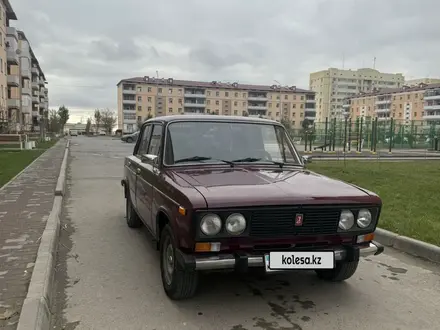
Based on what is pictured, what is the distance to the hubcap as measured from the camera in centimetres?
397

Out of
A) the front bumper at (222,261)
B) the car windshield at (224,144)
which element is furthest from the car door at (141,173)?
the front bumper at (222,261)

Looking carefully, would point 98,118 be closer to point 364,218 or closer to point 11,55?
point 11,55

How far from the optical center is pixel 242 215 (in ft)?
11.3

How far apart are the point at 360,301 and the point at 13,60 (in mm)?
57368

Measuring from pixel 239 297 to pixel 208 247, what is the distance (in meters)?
0.89

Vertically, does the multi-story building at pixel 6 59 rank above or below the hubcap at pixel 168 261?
above

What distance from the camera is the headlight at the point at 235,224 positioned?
342 centimetres

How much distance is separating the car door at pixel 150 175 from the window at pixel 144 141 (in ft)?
0.77

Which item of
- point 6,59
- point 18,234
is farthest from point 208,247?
point 6,59

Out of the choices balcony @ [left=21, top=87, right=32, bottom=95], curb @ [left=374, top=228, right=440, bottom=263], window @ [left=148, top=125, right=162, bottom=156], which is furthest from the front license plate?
balcony @ [left=21, top=87, right=32, bottom=95]

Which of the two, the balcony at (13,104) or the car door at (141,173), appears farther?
the balcony at (13,104)

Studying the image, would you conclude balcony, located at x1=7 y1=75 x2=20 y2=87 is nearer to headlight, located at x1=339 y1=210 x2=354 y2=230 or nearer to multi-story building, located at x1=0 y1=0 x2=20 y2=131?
multi-story building, located at x1=0 y1=0 x2=20 y2=131

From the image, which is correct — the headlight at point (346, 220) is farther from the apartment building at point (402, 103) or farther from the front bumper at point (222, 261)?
the apartment building at point (402, 103)

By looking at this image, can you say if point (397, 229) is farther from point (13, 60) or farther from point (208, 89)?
point (208, 89)
